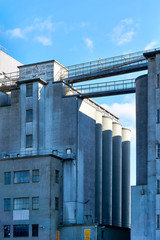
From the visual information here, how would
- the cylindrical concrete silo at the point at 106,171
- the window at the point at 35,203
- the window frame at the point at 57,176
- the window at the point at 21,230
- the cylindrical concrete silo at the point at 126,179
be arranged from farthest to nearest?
the cylindrical concrete silo at the point at 126,179
the cylindrical concrete silo at the point at 106,171
the window frame at the point at 57,176
the window at the point at 35,203
the window at the point at 21,230

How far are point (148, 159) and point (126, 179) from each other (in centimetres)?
3207

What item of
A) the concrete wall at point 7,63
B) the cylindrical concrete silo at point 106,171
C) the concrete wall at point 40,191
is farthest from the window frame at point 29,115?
the cylindrical concrete silo at point 106,171

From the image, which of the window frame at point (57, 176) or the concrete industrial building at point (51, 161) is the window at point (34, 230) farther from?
the window frame at point (57, 176)

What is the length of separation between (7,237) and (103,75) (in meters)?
28.1

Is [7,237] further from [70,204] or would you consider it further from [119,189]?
[119,189]

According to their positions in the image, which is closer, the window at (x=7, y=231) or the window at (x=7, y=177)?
the window at (x=7, y=231)

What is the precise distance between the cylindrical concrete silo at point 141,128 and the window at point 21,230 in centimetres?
1733

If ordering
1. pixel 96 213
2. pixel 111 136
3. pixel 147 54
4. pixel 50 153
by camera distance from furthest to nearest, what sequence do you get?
pixel 111 136 < pixel 96 213 < pixel 50 153 < pixel 147 54

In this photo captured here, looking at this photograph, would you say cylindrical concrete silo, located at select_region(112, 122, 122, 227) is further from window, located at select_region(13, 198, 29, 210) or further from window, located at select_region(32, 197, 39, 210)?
window, located at select_region(13, 198, 29, 210)

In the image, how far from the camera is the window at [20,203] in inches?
2689

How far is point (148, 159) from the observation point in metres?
61.6

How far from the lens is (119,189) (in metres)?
88.2

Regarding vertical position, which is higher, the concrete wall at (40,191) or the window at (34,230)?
the concrete wall at (40,191)

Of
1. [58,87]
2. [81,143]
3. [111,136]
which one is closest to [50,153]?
[81,143]
